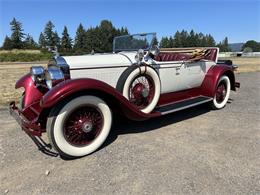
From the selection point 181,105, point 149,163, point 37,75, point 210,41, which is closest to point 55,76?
point 37,75

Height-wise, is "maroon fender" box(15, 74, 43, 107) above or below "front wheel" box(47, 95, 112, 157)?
above

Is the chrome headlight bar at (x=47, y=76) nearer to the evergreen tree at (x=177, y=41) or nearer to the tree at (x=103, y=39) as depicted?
the tree at (x=103, y=39)

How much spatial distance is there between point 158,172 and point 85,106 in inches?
51.7

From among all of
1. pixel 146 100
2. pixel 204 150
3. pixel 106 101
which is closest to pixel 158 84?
pixel 146 100

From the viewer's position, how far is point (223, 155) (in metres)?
3.37

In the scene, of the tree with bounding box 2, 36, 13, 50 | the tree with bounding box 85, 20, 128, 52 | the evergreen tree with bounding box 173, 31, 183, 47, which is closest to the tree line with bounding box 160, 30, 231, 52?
the evergreen tree with bounding box 173, 31, 183, 47

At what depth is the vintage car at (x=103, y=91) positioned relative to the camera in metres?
3.22

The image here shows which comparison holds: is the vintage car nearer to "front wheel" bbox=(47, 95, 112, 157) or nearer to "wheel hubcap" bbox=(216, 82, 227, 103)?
"front wheel" bbox=(47, 95, 112, 157)

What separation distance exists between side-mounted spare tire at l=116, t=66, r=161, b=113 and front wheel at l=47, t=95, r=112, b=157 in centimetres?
58

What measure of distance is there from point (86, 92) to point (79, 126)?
1.57 feet

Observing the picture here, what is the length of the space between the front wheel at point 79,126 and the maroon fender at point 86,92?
0.14 metres

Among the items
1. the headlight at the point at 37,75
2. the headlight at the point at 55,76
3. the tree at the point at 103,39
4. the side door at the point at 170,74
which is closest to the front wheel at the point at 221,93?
the side door at the point at 170,74

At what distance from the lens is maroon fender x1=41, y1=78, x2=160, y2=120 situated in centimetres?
305

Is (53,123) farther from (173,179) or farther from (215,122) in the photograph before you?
(215,122)
